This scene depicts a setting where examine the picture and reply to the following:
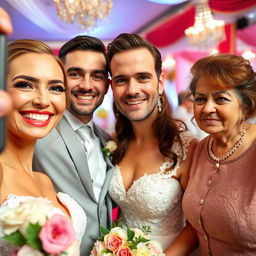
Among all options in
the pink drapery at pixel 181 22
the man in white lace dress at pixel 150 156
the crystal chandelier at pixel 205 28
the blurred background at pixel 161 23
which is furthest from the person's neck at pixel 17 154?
the pink drapery at pixel 181 22

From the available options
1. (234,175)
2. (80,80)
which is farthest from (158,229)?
(80,80)

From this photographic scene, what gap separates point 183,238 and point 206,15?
458cm

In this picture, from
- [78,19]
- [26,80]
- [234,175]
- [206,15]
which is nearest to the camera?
[26,80]

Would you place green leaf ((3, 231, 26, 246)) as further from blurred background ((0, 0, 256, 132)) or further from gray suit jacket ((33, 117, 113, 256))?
blurred background ((0, 0, 256, 132))

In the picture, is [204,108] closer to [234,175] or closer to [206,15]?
[234,175]

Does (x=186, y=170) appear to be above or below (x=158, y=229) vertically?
above

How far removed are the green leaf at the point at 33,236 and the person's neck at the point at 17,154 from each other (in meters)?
0.57

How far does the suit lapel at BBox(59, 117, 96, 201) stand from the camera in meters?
1.89

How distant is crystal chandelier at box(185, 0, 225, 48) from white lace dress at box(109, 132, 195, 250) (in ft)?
13.1

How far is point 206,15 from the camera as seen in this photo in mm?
5656

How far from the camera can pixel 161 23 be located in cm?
741

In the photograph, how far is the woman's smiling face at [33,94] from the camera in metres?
1.35

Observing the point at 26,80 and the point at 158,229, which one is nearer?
the point at 26,80

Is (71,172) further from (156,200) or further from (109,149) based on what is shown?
(156,200)
